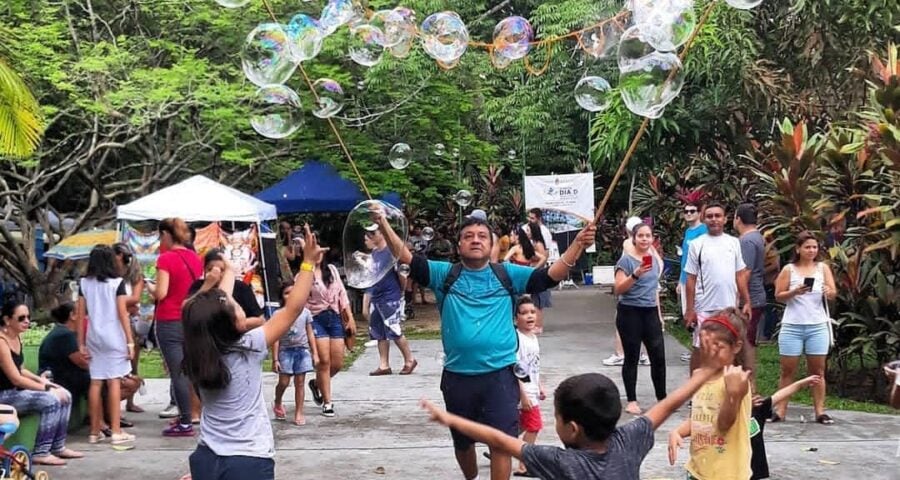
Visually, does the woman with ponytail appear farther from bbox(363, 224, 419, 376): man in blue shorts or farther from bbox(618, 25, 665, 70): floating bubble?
bbox(363, 224, 419, 376): man in blue shorts

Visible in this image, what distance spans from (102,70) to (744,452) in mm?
14784

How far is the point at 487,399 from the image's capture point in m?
5.37

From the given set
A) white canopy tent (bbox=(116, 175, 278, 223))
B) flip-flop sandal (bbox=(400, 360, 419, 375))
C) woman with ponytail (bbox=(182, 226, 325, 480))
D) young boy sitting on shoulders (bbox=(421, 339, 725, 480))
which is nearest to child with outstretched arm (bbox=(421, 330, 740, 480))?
young boy sitting on shoulders (bbox=(421, 339, 725, 480))

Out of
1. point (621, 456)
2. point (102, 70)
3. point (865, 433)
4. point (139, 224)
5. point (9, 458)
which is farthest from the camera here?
point (102, 70)

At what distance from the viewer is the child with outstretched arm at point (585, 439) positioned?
10.2 ft

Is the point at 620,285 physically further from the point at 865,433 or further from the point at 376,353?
the point at 376,353

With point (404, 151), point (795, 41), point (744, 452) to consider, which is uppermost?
point (795, 41)

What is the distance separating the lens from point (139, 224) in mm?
15805

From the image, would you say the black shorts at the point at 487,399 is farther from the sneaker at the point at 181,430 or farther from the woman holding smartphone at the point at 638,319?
the sneaker at the point at 181,430

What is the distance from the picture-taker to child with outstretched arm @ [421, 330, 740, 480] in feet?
10.2

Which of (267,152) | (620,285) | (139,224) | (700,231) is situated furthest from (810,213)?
(267,152)

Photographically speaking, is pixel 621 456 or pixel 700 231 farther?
pixel 700 231

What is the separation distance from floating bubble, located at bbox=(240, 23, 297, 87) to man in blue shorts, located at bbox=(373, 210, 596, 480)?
8.79ft

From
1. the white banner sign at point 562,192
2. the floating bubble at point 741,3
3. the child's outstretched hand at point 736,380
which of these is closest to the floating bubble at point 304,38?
the floating bubble at point 741,3
